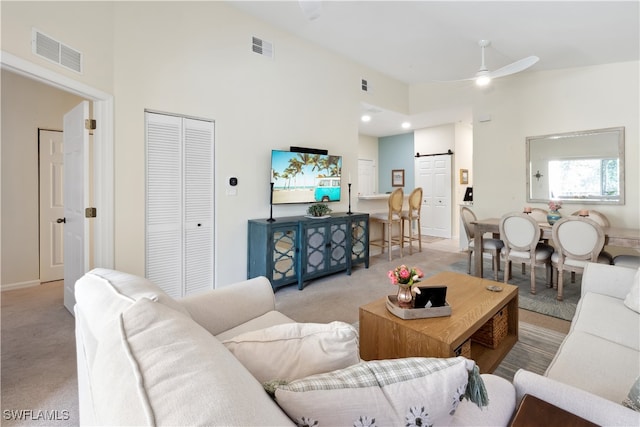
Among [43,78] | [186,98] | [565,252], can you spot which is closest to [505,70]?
[565,252]

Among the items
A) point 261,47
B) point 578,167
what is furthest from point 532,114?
point 261,47

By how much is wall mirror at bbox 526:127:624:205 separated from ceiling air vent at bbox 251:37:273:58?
407cm

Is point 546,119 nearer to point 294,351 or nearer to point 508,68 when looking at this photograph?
point 508,68

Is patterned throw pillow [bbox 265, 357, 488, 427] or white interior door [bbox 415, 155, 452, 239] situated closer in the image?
patterned throw pillow [bbox 265, 357, 488, 427]

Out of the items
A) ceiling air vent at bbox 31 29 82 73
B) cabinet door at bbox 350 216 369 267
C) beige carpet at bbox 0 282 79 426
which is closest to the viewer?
beige carpet at bbox 0 282 79 426

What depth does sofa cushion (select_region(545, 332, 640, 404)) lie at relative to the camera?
126 centimetres

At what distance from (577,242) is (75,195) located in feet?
16.4

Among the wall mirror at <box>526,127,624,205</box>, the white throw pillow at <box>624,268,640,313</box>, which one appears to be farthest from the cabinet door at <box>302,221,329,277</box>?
the wall mirror at <box>526,127,624,205</box>

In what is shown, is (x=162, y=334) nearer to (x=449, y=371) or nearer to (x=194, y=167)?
(x=449, y=371)

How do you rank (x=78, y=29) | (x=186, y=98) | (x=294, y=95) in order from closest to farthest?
(x=78, y=29) → (x=186, y=98) → (x=294, y=95)

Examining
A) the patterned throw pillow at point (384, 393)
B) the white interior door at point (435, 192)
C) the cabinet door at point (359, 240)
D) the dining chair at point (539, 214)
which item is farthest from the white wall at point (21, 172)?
the white interior door at point (435, 192)

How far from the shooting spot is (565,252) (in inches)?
128

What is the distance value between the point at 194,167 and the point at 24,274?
8.66ft

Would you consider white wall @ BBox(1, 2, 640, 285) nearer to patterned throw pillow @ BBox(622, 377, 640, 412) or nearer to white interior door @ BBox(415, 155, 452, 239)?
white interior door @ BBox(415, 155, 452, 239)
